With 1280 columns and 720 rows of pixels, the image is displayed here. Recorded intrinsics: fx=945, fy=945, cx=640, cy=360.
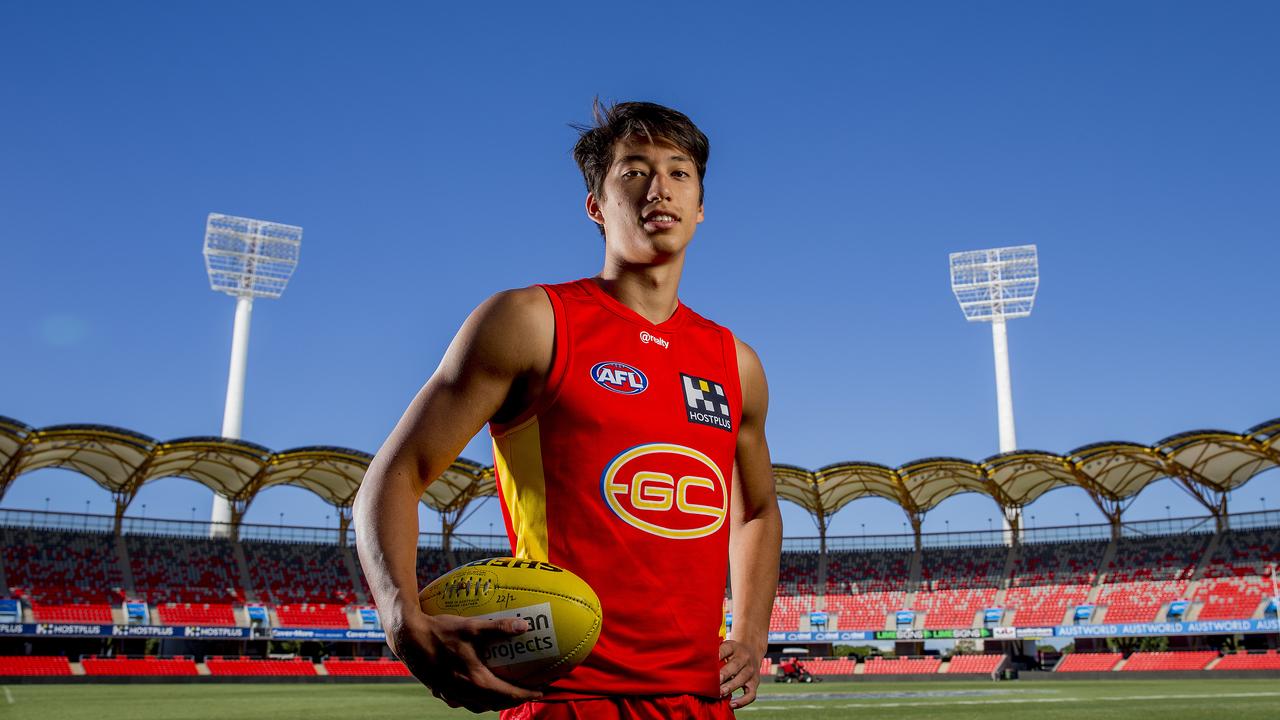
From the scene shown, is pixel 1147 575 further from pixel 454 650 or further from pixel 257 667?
pixel 454 650

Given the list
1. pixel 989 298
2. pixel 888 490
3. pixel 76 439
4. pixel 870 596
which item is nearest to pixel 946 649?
pixel 870 596

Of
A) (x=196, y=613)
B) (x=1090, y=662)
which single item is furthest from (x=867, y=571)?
(x=196, y=613)

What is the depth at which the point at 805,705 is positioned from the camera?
2358 cm

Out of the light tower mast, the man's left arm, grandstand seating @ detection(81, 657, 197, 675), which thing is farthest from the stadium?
the man's left arm

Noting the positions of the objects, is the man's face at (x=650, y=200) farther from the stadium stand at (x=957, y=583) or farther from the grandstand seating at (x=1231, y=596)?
the stadium stand at (x=957, y=583)

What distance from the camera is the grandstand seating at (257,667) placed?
4341cm

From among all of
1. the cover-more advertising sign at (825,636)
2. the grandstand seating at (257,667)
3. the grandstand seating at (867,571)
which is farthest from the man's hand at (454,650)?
the grandstand seating at (867,571)

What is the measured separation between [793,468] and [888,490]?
874 centimetres

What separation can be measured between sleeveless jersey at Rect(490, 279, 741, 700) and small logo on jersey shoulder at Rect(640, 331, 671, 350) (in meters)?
0.05

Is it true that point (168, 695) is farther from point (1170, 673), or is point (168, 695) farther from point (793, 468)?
point (1170, 673)

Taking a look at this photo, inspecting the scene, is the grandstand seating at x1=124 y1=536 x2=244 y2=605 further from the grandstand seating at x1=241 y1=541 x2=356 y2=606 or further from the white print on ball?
the white print on ball

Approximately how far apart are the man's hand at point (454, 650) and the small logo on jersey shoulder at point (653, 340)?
996mm

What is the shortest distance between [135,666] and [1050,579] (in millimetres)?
46570

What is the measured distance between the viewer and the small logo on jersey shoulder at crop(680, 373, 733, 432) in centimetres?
293
